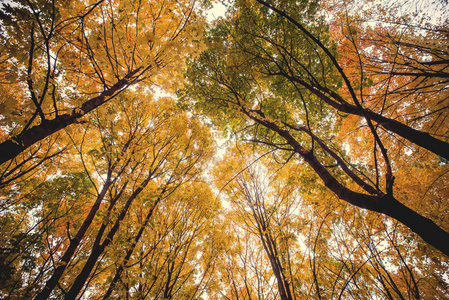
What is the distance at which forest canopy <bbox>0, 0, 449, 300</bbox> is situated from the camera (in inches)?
79.5

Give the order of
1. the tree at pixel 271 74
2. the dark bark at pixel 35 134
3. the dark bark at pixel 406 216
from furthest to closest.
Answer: the tree at pixel 271 74 → the dark bark at pixel 35 134 → the dark bark at pixel 406 216

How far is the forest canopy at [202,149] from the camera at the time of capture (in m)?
2.02

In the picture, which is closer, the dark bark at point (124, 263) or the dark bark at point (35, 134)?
the dark bark at point (35, 134)

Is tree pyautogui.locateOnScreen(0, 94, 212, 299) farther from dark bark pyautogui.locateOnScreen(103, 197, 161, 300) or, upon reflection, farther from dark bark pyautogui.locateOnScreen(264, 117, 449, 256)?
dark bark pyautogui.locateOnScreen(264, 117, 449, 256)

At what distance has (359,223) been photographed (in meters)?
3.63

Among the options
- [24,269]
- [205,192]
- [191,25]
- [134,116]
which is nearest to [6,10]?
[191,25]

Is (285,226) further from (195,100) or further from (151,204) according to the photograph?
(195,100)

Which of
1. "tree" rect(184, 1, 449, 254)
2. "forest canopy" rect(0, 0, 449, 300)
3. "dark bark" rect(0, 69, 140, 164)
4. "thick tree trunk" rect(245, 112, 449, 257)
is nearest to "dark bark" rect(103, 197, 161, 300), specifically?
"forest canopy" rect(0, 0, 449, 300)

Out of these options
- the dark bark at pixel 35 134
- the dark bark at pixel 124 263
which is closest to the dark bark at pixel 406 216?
the dark bark at pixel 35 134

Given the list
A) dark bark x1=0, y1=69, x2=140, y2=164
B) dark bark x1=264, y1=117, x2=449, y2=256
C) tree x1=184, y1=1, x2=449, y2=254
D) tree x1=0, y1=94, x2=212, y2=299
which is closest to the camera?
dark bark x1=264, y1=117, x2=449, y2=256

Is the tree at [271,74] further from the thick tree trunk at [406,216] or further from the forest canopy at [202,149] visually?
the thick tree trunk at [406,216]

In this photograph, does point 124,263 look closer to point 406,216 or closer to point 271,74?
point 406,216

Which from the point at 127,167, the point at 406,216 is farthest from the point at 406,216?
the point at 127,167

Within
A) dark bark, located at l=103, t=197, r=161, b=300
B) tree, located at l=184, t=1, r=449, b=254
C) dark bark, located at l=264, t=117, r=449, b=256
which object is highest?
tree, located at l=184, t=1, r=449, b=254
